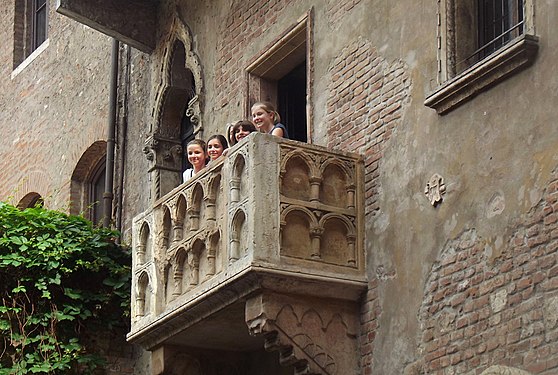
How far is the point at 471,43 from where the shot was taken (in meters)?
12.0

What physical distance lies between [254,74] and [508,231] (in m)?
4.72

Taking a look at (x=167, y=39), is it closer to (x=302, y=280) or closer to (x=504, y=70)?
(x=302, y=280)

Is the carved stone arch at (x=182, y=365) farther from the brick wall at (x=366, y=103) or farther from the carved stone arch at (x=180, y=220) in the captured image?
the brick wall at (x=366, y=103)

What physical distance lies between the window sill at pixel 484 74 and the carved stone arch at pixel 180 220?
265 cm

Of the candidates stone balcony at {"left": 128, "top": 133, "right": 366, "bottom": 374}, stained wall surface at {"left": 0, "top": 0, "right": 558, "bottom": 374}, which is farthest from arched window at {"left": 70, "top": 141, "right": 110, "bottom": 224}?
stone balcony at {"left": 128, "top": 133, "right": 366, "bottom": 374}

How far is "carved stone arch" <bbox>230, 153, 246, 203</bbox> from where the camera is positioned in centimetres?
1254

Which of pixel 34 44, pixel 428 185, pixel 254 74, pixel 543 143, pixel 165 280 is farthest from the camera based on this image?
pixel 34 44

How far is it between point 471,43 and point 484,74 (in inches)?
29.0

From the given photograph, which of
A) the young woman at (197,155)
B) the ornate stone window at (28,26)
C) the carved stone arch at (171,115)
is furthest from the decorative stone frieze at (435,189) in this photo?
the ornate stone window at (28,26)

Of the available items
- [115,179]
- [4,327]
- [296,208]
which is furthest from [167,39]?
[296,208]

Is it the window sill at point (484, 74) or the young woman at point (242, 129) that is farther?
the young woman at point (242, 129)

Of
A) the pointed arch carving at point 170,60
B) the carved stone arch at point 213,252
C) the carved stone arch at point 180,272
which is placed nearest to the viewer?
the carved stone arch at point 213,252

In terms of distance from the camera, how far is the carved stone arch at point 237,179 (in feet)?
41.1

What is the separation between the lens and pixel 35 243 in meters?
15.9
